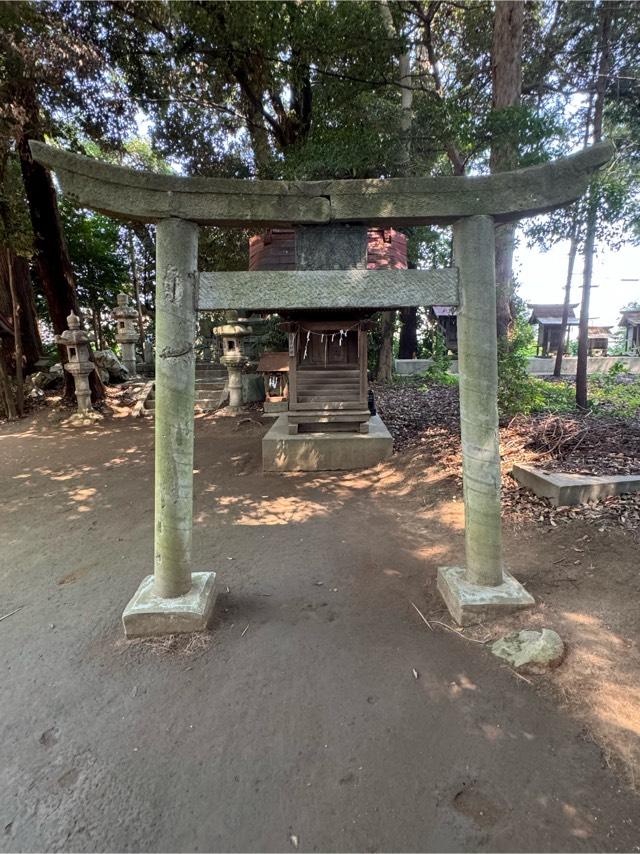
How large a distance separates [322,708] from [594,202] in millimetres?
6763

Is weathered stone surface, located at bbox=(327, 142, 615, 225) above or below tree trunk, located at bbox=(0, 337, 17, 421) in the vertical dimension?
above

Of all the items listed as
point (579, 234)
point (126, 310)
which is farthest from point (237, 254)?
point (579, 234)

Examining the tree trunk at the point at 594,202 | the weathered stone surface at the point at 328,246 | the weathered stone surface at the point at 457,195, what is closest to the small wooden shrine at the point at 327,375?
the tree trunk at the point at 594,202

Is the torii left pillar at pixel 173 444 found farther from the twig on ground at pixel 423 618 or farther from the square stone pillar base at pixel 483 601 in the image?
the square stone pillar base at pixel 483 601

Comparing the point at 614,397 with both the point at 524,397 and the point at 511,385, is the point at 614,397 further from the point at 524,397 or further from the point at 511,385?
the point at 511,385

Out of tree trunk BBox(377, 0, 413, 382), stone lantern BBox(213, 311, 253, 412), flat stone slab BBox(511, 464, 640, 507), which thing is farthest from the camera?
stone lantern BBox(213, 311, 253, 412)

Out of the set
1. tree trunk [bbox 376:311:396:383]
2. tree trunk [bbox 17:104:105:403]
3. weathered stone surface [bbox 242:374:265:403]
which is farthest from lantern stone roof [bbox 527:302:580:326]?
tree trunk [bbox 17:104:105:403]

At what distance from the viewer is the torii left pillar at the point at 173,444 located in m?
2.99

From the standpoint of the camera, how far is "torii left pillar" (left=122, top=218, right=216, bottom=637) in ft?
9.82

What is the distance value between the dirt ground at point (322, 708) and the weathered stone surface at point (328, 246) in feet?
9.09

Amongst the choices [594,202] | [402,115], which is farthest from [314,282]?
[402,115]

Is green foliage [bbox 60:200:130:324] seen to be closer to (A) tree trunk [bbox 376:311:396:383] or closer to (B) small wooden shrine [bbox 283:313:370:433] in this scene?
(A) tree trunk [bbox 376:311:396:383]

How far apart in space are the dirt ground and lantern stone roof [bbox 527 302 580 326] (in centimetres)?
2807

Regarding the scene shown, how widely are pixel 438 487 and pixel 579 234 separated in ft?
13.8
